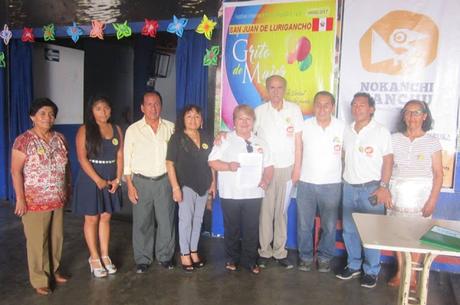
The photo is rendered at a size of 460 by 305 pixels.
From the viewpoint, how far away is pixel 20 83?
523cm

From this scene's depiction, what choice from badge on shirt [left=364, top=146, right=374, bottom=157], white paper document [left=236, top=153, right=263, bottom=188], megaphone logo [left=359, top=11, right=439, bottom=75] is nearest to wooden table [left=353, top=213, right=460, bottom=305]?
badge on shirt [left=364, top=146, right=374, bottom=157]

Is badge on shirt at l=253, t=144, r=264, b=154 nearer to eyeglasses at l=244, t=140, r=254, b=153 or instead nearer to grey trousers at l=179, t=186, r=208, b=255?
eyeglasses at l=244, t=140, r=254, b=153

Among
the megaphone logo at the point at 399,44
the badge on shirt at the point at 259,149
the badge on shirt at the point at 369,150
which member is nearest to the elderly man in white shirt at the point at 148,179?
the badge on shirt at the point at 259,149

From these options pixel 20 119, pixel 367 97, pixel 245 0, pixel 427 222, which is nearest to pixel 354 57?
pixel 367 97

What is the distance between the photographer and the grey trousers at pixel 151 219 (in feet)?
10.4

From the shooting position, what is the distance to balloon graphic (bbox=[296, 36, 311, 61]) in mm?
3689

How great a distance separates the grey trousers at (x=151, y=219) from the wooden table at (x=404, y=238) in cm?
154

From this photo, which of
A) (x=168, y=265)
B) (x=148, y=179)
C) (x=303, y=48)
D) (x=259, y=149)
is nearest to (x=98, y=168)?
(x=148, y=179)

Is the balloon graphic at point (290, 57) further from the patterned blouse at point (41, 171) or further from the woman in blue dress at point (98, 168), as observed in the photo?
the patterned blouse at point (41, 171)

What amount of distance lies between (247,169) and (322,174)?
2.01ft

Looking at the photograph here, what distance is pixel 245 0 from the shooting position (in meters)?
3.87

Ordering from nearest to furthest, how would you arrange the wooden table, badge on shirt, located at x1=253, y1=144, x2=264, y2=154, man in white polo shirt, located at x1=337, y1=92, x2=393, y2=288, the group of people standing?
the wooden table → the group of people standing → man in white polo shirt, located at x1=337, y1=92, x2=393, y2=288 → badge on shirt, located at x1=253, y1=144, x2=264, y2=154

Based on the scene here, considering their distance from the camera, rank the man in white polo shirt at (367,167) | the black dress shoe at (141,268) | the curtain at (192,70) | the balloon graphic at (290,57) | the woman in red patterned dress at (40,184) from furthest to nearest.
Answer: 1. the curtain at (192,70)
2. the balloon graphic at (290,57)
3. the black dress shoe at (141,268)
4. the man in white polo shirt at (367,167)
5. the woman in red patterned dress at (40,184)

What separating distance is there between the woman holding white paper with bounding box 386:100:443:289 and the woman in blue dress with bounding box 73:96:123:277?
7.01 ft
